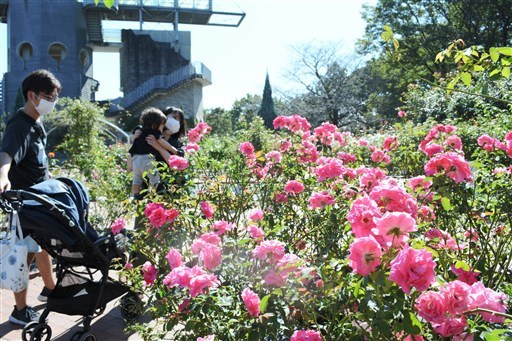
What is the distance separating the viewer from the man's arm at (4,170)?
9.04ft

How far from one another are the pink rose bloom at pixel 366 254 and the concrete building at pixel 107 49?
30.3 metres

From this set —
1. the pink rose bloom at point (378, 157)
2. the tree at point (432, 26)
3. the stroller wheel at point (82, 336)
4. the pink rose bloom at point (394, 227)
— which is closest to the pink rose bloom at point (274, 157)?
the pink rose bloom at point (378, 157)

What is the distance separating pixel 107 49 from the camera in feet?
112

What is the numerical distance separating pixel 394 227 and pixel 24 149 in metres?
2.84

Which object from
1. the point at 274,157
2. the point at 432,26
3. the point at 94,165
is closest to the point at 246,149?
the point at 274,157

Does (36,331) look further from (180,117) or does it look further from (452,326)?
(452,326)

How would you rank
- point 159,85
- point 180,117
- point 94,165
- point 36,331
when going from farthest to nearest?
point 159,85
point 94,165
point 180,117
point 36,331

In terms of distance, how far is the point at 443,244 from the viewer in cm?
196

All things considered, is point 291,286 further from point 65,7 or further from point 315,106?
point 65,7

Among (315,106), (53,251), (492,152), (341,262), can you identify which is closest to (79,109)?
(53,251)

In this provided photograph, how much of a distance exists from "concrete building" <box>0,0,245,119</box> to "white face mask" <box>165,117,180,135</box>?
26.8 meters

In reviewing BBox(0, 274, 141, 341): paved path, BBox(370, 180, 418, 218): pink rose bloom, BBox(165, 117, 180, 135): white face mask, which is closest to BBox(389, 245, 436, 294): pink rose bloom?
BBox(370, 180, 418, 218): pink rose bloom

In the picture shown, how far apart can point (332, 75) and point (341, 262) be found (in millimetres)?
30931

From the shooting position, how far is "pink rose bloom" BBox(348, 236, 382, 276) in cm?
115
